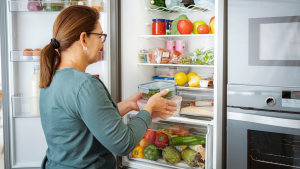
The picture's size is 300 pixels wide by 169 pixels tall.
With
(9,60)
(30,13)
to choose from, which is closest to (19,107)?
(9,60)

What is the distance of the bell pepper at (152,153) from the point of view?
1.87 meters

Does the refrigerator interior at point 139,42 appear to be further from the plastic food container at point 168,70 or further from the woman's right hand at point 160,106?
the woman's right hand at point 160,106

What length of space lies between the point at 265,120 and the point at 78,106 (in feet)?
3.47

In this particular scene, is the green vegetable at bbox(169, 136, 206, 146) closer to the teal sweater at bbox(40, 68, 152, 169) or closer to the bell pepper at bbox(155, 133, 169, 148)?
the bell pepper at bbox(155, 133, 169, 148)

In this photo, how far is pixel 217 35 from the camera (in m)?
1.50

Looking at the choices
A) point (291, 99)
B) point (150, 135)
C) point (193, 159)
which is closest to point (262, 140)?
point (291, 99)

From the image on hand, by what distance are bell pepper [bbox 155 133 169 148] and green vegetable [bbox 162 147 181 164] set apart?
0.05 metres

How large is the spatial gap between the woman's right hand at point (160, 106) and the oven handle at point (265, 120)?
50 centimetres

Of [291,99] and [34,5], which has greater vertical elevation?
[34,5]

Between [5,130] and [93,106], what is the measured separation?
1160mm

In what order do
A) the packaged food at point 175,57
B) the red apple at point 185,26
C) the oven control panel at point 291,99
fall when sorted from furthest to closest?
the packaged food at point 175,57 → the red apple at point 185,26 → the oven control panel at point 291,99

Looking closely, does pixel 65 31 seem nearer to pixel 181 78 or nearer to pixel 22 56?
pixel 22 56

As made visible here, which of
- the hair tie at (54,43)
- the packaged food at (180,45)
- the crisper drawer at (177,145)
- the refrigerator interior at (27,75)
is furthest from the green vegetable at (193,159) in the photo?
the hair tie at (54,43)

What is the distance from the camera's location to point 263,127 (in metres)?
1.41
